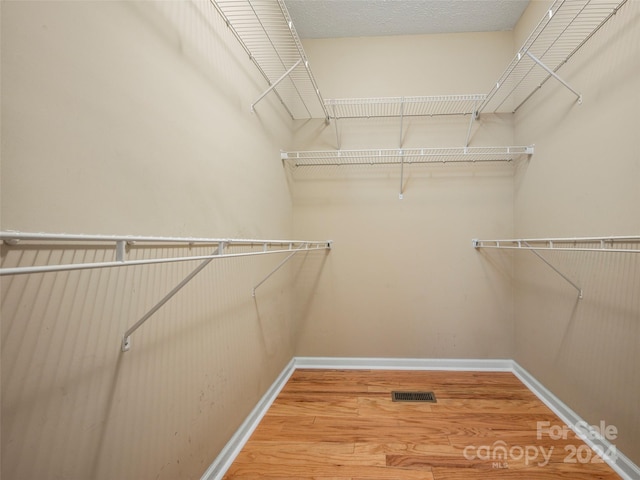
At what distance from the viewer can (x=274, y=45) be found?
1.97 metres

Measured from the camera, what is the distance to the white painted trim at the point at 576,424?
53.4 inches

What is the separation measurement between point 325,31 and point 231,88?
1.55 m

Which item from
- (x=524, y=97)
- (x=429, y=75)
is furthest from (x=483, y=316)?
(x=429, y=75)

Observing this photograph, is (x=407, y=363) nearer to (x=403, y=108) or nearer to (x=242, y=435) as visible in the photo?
(x=242, y=435)

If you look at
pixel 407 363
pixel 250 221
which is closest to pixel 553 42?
pixel 250 221

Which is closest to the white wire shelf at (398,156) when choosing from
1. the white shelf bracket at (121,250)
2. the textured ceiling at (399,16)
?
the textured ceiling at (399,16)

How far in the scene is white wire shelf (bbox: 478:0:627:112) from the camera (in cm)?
146

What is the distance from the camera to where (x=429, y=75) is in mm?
2580

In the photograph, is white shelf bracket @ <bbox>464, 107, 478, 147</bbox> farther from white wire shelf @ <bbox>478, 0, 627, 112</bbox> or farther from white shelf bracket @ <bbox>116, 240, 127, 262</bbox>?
white shelf bracket @ <bbox>116, 240, 127, 262</bbox>

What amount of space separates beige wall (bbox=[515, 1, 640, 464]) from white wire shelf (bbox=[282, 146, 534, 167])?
0.29m

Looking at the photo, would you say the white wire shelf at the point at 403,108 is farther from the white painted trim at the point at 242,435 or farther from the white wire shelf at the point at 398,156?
the white painted trim at the point at 242,435

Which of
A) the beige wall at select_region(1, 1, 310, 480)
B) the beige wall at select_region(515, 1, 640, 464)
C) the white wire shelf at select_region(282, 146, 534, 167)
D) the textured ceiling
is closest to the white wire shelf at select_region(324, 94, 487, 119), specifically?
the white wire shelf at select_region(282, 146, 534, 167)

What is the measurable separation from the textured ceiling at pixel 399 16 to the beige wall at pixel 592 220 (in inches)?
12.3

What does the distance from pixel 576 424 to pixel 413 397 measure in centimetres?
88
